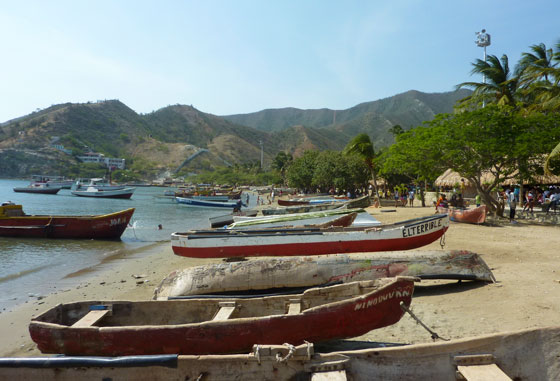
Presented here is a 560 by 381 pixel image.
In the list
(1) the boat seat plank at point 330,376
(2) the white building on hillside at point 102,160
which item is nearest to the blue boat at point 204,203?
(1) the boat seat plank at point 330,376

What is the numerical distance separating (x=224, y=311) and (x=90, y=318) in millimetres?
1831

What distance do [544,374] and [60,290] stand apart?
11.3 metres

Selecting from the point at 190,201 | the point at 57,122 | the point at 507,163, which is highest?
the point at 57,122

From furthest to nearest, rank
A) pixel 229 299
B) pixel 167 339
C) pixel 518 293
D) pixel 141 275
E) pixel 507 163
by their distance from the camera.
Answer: pixel 507 163, pixel 141 275, pixel 518 293, pixel 229 299, pixel 167 339

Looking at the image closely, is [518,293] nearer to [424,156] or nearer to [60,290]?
[60,290]

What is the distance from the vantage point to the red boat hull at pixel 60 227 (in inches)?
757

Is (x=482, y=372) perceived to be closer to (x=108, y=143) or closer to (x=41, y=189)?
(x=41, y=189)

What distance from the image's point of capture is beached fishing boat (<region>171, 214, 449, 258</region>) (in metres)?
9.63

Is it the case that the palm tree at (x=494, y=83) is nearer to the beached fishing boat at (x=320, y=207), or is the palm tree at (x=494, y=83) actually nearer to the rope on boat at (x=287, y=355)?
the beached fishing boat at (x=320, y=207)

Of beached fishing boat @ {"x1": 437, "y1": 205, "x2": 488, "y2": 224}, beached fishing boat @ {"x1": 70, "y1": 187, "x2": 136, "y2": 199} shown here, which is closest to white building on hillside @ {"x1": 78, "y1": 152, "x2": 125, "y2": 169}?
beached fishing boat @ {"x1": 70, "y1": 187, "x2": 136, "y2": 199}

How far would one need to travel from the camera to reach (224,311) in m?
4.85

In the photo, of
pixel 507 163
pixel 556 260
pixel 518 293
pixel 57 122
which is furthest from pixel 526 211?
pixel 57 122

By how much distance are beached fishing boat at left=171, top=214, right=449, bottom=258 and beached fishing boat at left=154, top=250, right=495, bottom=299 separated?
99.5 inches

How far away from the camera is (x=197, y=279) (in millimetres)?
6816
